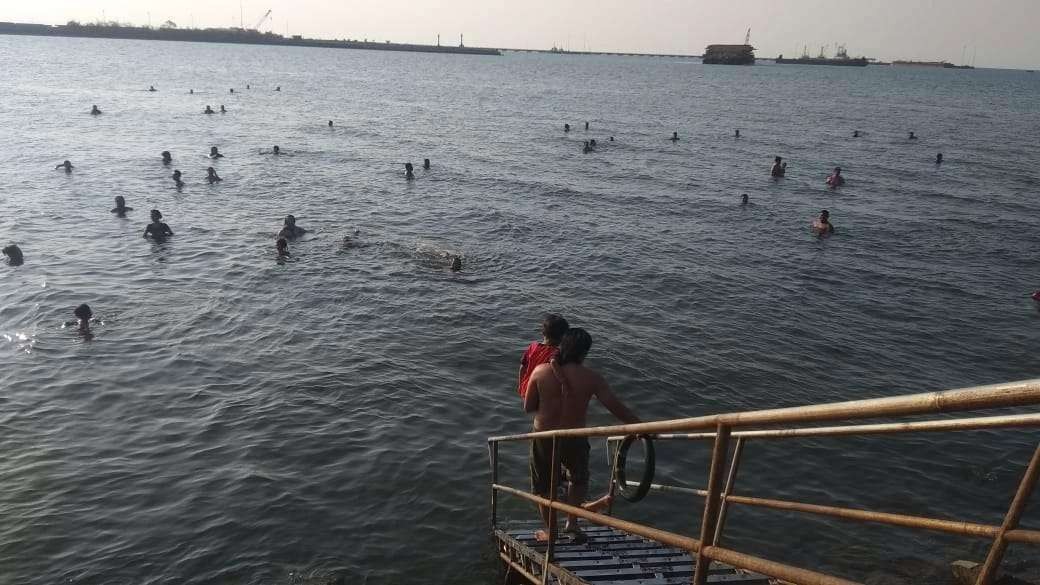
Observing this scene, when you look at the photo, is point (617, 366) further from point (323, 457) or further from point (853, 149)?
point (853, 149)

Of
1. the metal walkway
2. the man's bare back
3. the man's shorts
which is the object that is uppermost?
the man's bare back

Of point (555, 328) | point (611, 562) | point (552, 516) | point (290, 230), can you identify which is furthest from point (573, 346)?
point (290, 230)

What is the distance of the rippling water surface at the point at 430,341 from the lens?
34.8 ft

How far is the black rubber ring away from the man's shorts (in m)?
1.26

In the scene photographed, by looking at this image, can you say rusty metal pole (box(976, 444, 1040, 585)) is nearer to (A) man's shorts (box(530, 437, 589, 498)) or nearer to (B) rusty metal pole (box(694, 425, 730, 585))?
(B) rusty metal pole (box(694, 425, 730, 585))

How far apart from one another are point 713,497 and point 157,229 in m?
25.9

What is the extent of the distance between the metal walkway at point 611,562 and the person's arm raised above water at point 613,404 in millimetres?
1359

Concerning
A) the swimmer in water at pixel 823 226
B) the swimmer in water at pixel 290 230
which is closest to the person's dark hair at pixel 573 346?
the swimmer in water at pixel 290 230

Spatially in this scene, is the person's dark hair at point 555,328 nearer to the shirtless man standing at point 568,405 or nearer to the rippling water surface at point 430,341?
the shirtless man standing at point 568,405

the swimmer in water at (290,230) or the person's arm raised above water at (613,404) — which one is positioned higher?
the person's arm raised above water at (613,404)

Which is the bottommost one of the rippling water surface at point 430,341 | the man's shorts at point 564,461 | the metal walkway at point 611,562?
the rippling water surface at point 430,341

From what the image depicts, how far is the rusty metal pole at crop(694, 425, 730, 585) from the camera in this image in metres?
3.80

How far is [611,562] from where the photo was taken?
22.3 feet

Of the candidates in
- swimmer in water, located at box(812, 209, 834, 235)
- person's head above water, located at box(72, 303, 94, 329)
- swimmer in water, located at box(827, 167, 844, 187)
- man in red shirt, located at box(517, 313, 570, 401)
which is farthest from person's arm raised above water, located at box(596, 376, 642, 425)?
swimmer in water, located at box(827, 167, 844, 187)
